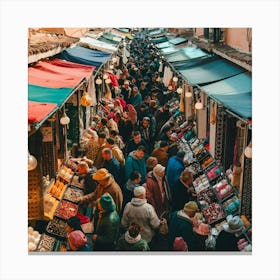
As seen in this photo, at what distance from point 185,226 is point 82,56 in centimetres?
492

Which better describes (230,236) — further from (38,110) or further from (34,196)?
(38,110)

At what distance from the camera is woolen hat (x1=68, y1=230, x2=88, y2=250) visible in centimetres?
585

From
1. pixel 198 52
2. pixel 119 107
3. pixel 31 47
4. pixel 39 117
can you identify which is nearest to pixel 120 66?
pixel 198 52

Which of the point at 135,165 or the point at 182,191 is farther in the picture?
the point at 135,165

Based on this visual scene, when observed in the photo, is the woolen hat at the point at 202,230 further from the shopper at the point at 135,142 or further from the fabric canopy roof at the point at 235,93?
the shopper at the point at 135,142

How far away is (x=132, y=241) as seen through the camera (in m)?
5.84

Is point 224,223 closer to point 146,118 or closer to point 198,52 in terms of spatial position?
point 146,118

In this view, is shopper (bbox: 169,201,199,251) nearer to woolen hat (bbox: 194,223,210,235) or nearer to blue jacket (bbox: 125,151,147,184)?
woolen hat (bbox: 194,223,210,235)

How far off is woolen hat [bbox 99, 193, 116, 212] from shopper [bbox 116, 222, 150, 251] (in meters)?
0.34

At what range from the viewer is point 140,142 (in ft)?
24.4

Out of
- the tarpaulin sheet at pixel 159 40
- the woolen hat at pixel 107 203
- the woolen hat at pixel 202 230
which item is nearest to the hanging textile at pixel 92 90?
the woolen hat at pixel 107 203

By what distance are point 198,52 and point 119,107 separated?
278 centimetres

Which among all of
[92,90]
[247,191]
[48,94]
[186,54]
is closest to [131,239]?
[247,191]

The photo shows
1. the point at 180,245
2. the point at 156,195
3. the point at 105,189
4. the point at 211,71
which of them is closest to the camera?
the point at 180,245
